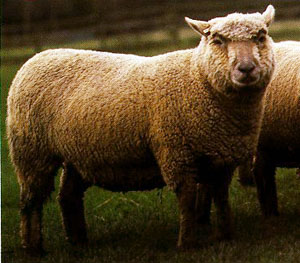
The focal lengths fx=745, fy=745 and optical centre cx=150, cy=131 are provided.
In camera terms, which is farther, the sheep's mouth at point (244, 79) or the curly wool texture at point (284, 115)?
the curly wool texture at point (284, 115)

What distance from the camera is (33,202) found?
20.0ft

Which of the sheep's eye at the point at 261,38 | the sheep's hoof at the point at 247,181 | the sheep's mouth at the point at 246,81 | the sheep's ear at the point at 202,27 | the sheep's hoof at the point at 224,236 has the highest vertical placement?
the sheep's ear at the point at 202,27

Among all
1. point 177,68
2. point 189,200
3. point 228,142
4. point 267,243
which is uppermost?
point 177,68

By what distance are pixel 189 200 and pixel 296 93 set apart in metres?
1.37

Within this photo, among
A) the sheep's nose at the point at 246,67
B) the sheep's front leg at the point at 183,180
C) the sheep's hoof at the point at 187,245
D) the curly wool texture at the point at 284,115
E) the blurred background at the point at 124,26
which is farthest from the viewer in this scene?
the blurred background at the point at 124,26

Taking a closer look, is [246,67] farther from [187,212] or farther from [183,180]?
[187,212]

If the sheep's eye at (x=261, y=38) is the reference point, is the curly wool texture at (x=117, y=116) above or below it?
below

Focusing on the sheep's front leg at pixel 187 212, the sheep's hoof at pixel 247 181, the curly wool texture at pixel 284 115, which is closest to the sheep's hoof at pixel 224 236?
the sheep's front leg at pixel 187 212

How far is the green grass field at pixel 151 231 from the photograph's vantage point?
17.9ft

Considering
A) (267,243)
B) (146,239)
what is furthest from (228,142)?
(146,239)

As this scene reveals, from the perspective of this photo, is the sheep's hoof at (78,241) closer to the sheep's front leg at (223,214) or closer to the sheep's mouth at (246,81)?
the sheep's front leg at (223,214)

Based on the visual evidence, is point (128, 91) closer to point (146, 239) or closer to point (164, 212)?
point (146, 239)

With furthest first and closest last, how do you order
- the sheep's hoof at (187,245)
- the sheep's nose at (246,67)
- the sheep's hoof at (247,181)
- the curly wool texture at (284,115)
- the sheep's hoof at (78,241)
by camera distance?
the sheep's hoof at (247,181), the sheep's hoof at (78,241), the curly wool texture at (284,115), the sheep's hoof at (187,245), the sheep's nose at (246,67)

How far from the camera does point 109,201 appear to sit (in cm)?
778
